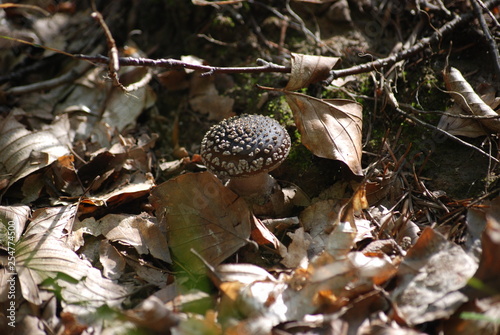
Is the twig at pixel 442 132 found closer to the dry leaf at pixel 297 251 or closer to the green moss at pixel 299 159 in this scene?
the green moss at pixel 299 159

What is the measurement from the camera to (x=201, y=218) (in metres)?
3.08

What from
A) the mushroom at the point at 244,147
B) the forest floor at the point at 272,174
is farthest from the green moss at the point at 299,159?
the mushroom at the point at 244,147

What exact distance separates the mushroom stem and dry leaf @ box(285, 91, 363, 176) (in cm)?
50

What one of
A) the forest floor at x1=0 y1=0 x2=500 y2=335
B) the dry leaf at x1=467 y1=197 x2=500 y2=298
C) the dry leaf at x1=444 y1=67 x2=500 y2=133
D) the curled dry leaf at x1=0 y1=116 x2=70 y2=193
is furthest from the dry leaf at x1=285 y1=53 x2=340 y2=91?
the curled dry leaf at x1=0 y1=116 x2=70 y2=193

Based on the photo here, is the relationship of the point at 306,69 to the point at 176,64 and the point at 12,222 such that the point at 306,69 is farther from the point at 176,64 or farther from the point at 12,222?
the point at 12,222

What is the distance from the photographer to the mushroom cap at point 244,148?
9.93 ft

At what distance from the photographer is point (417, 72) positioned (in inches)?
154

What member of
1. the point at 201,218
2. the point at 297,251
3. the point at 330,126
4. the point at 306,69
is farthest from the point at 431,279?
the point at 306,69

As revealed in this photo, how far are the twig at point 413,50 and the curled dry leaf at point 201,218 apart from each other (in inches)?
60.0

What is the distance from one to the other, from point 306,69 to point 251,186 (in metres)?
1.21

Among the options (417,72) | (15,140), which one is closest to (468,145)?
(417,72)

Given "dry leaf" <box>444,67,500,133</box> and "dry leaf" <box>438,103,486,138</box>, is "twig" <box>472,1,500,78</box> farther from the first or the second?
"dry leaf" <box>438,103,486,138</box>

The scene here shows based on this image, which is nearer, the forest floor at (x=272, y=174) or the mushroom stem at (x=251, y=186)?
the forest floor at (x=272, y=174)

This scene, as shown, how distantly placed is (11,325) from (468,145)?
11.7 ft
